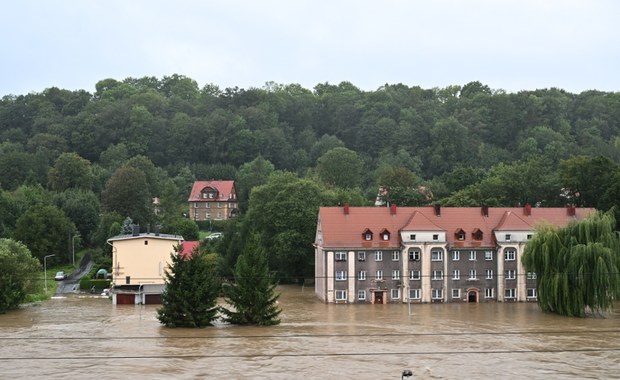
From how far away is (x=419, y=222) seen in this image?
6875 cm

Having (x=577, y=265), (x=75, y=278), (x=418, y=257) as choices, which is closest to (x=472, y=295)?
(x=418, y=257)

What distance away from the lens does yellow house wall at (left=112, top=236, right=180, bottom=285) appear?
7194 centimetres

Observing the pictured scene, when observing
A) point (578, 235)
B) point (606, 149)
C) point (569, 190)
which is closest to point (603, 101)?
point (606, 149)

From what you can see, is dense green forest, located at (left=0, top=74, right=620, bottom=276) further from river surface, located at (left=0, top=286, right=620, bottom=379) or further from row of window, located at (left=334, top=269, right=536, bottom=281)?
river surface, located at (left=0, top=286, right=620, bottom=379)

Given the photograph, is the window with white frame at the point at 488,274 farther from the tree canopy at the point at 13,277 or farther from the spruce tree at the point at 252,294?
the tree canopy at the point at 13,277

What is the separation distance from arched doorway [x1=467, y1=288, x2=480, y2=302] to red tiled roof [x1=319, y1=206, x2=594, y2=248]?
11.4ft

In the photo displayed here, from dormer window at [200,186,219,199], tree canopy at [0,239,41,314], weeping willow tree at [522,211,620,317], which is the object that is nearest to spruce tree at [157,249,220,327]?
tree canopy at [0,239,41,314]

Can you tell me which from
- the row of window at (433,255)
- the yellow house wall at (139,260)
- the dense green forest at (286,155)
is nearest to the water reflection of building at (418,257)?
the row of window at (433,255)

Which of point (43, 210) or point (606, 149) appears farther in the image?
point (606, 149)

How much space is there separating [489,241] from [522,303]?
528 centimetres

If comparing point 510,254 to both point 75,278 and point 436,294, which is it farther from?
point 75,278

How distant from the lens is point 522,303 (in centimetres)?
6800

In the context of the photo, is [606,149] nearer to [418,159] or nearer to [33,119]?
[418,159]

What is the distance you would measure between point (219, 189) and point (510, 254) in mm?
60049
